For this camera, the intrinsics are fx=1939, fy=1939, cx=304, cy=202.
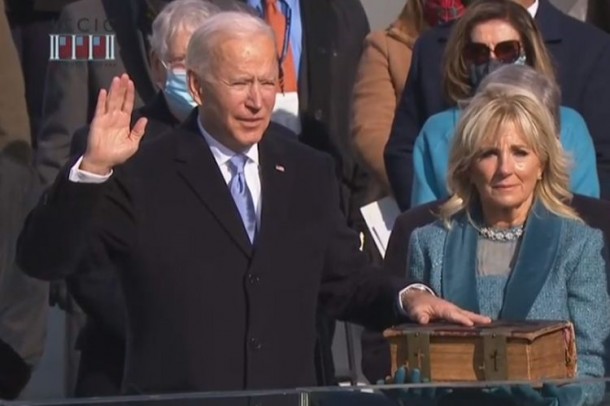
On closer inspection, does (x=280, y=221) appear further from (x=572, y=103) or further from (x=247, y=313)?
(x=572, y=103)

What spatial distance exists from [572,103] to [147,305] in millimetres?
2021

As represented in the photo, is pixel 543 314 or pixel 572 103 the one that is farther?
pixel 572 103

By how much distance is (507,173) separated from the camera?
4.97 metres

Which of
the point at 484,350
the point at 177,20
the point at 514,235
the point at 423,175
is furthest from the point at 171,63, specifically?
the point at 484,350

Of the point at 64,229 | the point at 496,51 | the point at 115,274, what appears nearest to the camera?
the point at 64,229

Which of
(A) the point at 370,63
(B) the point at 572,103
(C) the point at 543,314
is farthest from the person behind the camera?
(A) the point at 370,63

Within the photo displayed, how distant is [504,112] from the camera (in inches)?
198

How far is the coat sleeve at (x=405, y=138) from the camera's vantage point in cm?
593

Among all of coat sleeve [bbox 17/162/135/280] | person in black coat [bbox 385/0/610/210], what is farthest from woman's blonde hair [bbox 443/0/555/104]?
coat sleeve [bbox 17/162/135/280]

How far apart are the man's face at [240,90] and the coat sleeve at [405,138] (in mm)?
1432

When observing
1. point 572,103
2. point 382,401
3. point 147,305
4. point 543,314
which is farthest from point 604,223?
point 382,401

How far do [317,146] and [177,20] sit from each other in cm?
118

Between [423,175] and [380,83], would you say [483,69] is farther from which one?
[380,83]

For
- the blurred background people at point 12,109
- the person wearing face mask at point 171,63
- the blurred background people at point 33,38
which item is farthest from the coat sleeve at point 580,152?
the blurred background people at point 33,38
